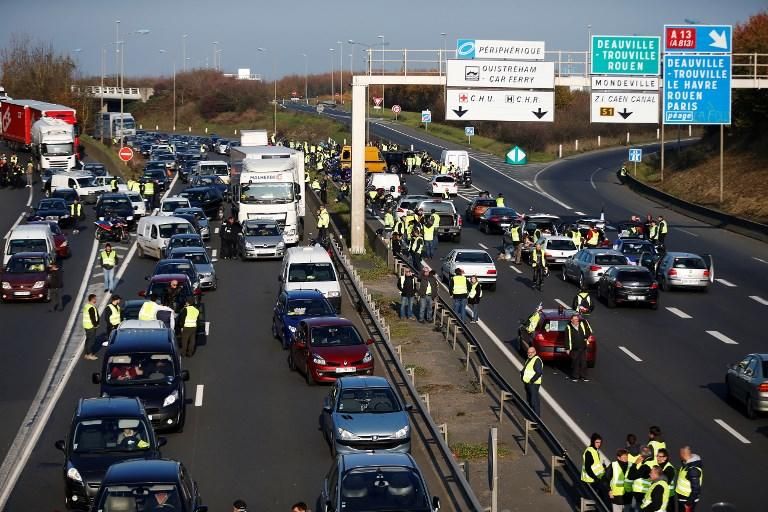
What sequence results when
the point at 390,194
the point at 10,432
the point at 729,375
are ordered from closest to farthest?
the point at 10,432
the point at 729,375
the point at 390,194

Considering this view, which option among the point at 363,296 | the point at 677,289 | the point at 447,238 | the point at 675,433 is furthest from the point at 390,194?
the point at 675,433

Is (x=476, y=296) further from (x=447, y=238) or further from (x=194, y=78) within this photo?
(x=194, y=78)

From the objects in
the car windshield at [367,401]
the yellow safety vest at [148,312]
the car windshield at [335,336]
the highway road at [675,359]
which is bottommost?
the highway road at [675,359]

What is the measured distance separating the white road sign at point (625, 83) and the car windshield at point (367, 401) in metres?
25.7

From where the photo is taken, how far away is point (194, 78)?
186 meters

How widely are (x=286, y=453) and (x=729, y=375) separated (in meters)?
9.13

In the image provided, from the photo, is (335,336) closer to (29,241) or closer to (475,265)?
(475,265)

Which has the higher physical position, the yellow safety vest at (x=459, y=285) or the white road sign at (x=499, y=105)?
the white road sign at (x=499, y=105)

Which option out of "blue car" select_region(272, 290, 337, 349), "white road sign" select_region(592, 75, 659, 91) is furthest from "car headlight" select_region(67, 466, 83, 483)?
"white road sign" select_region(592, 75, 659, 91)

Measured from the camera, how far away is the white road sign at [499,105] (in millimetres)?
43031

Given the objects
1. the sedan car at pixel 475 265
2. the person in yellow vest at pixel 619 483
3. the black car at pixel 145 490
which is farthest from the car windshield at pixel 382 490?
the sedan car at pixel 475 265

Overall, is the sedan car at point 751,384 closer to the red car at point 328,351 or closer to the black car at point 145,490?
the red car at point 328,351

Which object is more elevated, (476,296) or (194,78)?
(194,78)

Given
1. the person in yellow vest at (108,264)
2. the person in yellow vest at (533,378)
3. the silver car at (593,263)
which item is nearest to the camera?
the person in yellow vest at (533,378)
